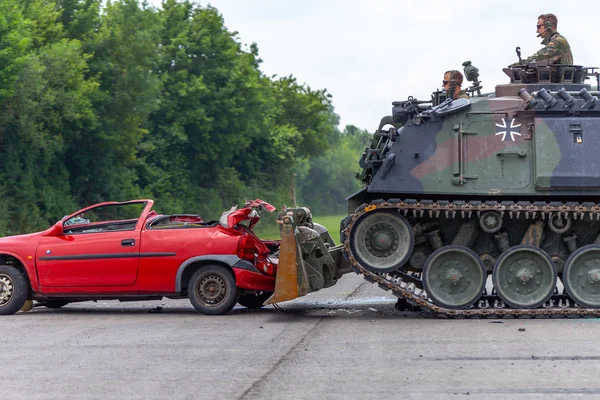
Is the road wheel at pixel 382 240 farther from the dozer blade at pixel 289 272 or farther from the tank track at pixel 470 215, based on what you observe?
the dozer blade at pixel 289 272

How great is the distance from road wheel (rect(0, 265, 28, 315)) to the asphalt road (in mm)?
231

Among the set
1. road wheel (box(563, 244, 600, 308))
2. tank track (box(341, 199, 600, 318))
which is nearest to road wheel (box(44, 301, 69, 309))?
tank track (box(341, 199, 600, 318))

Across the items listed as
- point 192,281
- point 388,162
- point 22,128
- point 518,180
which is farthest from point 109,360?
point 22,128

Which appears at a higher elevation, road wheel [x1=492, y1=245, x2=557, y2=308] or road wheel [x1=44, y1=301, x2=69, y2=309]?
road wheel [x1=492, y1=245, x2=557, y2=308]

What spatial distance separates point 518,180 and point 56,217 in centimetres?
2395

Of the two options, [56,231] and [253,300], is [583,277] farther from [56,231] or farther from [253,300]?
[56,231]

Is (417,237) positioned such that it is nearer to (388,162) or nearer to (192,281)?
(388,162)

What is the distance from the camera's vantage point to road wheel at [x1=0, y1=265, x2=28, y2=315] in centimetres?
1500

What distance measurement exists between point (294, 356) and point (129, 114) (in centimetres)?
2858

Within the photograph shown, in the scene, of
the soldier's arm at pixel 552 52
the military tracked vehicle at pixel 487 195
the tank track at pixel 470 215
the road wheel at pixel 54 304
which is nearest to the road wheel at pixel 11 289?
the road wheel at pixel 54 304

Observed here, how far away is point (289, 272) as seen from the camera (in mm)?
14062

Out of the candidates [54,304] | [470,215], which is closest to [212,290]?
[54,304]

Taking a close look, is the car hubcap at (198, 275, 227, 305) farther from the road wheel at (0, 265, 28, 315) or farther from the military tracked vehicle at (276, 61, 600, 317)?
the road wheel at (0, 265, 28, 315)

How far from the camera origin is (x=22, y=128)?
32344mm
